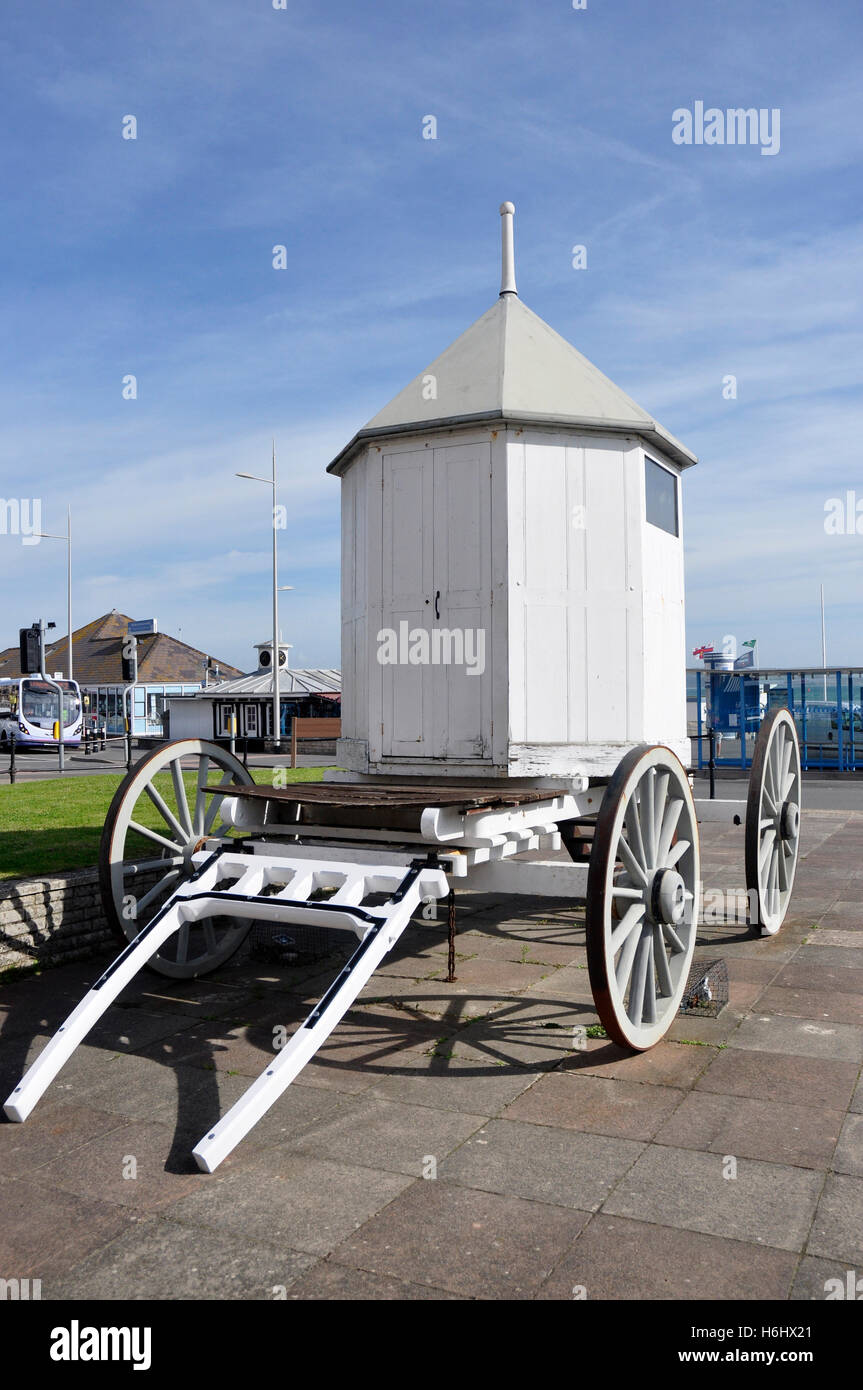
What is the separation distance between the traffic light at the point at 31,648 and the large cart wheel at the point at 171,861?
22718 mm

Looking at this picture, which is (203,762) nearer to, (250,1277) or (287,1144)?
(287,1144)

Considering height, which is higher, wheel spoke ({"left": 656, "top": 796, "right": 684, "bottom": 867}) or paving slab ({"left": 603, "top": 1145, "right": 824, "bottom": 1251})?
wheel spoke ({"left": 656, "top": 796, "right": 684, "bottom": 867})

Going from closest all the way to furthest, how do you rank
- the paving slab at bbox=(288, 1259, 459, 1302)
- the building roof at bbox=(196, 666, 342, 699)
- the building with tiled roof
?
the paving slab at bbox=(288, 1259, 459, 1302) → the building roof at bbox=(196, 666, 342, 699) → the building with tiled roof

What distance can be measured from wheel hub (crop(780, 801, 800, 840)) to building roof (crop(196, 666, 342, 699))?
33606 millimetres

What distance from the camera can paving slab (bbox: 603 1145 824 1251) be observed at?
10.7 feet

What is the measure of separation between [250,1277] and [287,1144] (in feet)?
3.29

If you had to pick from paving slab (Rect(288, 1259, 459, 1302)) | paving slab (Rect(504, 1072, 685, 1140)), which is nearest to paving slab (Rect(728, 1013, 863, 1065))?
paving slab (Rect(504, 1072, 685, 1140))

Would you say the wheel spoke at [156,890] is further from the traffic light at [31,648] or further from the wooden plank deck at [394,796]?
the traffic light at [31,648]

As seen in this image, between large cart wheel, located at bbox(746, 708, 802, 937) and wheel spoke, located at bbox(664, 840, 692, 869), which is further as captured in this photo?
large cart wheel, located at bbox(746, 708, 802, 937)

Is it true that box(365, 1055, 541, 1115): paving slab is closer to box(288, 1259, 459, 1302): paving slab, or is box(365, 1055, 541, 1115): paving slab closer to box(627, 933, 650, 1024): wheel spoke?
box(627, 933, 650, 1024): wheel spoke

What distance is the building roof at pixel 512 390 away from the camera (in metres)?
6.16

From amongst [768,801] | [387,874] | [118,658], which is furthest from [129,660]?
[118,658]

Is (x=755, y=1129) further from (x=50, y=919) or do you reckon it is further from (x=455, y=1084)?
(x=50, y=919)
